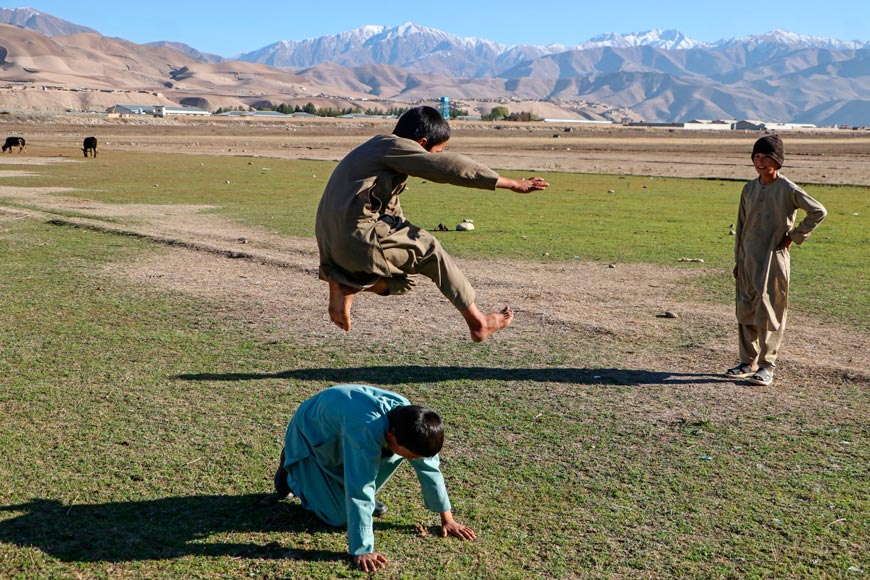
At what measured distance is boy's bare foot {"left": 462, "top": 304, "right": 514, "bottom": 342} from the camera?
6543 mm

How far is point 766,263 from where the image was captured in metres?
8.46

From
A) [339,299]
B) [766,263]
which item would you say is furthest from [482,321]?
[766,263]

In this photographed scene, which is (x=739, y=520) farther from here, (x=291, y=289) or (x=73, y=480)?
(x=291, y=289)

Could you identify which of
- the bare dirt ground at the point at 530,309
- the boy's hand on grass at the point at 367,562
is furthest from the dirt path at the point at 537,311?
the boy's hand on grass at the point at 367,562

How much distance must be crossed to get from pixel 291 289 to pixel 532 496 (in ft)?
24.0

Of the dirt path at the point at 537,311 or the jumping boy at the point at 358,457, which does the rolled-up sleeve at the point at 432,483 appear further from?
the dirt path at the point at 537,311

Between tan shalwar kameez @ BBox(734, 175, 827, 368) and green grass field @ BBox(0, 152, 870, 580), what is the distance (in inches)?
22.3

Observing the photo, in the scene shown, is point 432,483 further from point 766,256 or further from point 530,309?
point 530,309

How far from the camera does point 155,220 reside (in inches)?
792

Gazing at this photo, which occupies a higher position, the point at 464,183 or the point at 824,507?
the point at 464,183

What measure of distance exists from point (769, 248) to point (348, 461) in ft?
17.1

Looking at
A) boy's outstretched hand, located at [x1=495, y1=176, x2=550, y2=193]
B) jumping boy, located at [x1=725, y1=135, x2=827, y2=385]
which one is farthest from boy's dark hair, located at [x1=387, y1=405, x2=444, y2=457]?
jumping boy, located at [x1=725, y1=135, x2=827, y2=385]

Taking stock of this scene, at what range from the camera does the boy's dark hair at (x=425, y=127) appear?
5930mm

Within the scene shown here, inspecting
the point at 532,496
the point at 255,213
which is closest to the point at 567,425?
the point at 532,496
